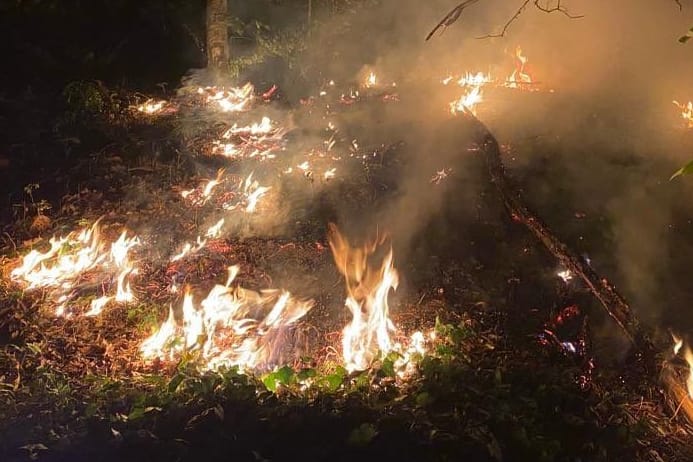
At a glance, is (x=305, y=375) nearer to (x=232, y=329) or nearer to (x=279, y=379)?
(x=279, y=379)

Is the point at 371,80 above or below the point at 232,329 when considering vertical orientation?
above

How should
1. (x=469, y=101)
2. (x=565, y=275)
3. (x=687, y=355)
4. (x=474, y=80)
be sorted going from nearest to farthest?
(x=687, y=355)
(x=565, y=275)
(x=469, y=101)
(x=474, y=80)

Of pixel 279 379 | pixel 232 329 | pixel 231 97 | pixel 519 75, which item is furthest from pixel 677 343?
pixel 231 97

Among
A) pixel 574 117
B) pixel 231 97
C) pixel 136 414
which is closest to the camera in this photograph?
pixel 136 414

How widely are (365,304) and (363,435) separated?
76.0 inches

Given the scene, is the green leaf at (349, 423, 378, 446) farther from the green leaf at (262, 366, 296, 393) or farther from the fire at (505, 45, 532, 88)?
the fire at (505, 45, 532, 88)

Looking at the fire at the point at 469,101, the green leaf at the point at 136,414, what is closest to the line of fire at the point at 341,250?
the green leaf at the point at 136,414

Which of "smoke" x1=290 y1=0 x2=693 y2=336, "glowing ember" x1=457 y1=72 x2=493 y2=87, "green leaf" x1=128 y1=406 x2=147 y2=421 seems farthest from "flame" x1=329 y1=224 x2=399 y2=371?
"glowing ember" x1=457 y1=72 x2=493 y2=87

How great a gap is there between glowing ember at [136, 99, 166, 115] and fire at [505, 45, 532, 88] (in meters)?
7.14

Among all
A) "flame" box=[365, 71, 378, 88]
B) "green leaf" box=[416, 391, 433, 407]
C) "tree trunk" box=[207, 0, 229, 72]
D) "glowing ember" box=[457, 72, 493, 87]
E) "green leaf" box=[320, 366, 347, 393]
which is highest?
"tree trunk" box=[207, 0, 229, 72]

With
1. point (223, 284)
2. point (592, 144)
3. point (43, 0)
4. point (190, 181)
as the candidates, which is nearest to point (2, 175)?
point (190, 181)

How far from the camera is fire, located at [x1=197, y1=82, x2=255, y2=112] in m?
10.1

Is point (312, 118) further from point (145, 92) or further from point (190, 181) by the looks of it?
point (145, 92)

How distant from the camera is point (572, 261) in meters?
5.36
